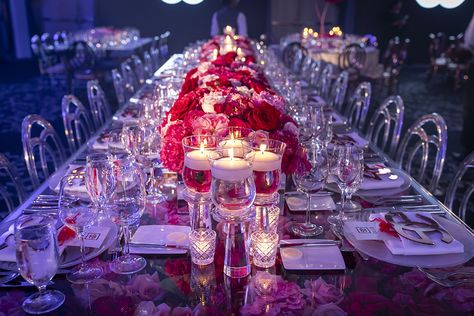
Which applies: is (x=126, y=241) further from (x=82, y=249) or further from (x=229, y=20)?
(x=229, y=20)

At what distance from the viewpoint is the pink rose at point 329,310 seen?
3.53ft

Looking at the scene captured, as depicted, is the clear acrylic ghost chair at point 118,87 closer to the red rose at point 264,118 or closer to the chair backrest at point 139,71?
the chair backrest at point 139,71

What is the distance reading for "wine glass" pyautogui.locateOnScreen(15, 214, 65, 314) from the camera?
3.41 ft

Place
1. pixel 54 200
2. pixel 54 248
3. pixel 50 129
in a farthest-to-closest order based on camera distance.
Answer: pixel 50 129, pixel 54 200, pixel 54 248

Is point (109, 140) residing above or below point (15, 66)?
above

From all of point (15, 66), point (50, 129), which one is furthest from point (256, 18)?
point (50, 129)

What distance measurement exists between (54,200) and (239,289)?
83 cm

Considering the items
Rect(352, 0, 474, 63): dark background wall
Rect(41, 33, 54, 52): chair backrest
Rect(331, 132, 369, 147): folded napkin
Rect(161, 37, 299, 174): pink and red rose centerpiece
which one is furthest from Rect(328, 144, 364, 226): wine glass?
Rect(352, 0, 474, 63): dark background wall

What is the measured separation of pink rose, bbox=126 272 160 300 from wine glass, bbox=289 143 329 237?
0.47 m

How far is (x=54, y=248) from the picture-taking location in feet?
3.51

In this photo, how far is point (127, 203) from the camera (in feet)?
4.22

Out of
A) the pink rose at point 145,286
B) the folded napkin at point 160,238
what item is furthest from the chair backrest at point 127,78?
the pink rose at point 145,286

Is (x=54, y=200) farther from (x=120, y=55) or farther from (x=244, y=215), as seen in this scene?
(x=120, y=55)

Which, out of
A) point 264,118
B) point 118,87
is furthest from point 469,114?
point 264,118
